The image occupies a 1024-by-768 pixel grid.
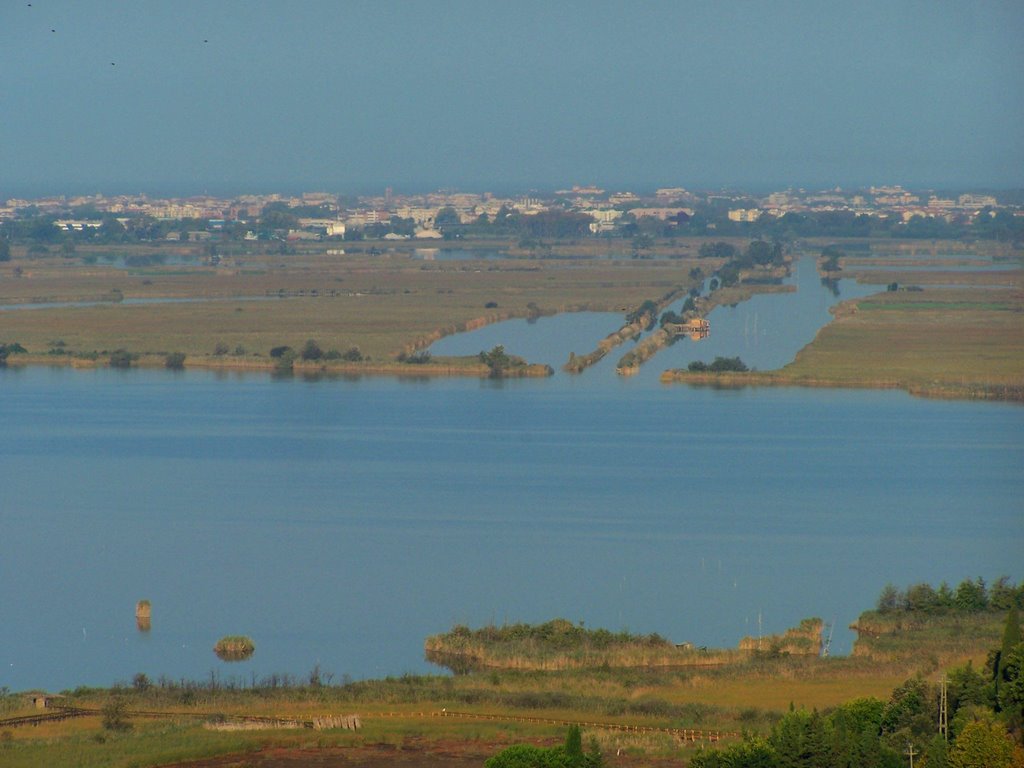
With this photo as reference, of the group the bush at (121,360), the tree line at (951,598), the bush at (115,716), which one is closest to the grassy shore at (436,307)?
the bush at (121,360)

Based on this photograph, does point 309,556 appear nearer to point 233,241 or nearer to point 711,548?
point 711,548

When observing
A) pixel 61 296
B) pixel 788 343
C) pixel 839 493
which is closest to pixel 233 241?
pixel 61 296

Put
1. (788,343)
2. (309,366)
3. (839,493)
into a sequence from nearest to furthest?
(839,493)
(309,366)
(788,343)

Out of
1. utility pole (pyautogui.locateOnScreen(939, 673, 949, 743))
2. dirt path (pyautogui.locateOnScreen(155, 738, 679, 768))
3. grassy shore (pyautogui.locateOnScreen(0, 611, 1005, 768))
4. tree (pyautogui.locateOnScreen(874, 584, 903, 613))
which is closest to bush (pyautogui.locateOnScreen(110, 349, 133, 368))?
grassy shore (pyautogui.locateOnScreen(0, 611, 1005, 768))

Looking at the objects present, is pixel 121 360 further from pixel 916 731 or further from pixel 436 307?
pixel 916 731

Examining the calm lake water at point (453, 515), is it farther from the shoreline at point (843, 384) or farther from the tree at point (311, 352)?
the tree at point (311, 352)

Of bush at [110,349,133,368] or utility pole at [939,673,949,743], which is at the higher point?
bush at [110,349,133,368]

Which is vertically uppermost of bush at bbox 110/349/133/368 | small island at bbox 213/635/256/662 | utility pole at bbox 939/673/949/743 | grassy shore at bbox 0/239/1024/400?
grassy shore at bbox 0/239/1024/400

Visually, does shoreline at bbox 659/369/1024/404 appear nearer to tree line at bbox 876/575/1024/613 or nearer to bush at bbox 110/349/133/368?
bush at bbox 110/349/133/368
